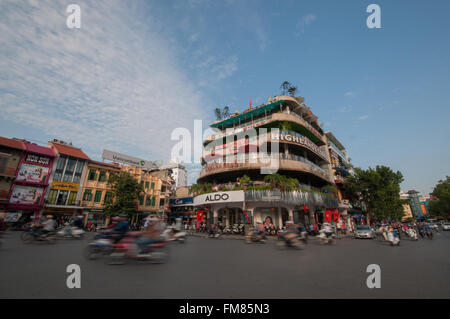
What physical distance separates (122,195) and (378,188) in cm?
4141

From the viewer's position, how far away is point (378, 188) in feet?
104

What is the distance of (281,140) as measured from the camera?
24.1 m

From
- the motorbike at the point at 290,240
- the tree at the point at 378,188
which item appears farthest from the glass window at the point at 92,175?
Result: the tree at the point at 378,188

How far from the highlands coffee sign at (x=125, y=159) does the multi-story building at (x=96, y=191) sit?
4.53 meters

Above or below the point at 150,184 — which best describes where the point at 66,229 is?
below

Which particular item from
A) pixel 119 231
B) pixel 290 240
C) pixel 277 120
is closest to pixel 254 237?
pixel 290 240

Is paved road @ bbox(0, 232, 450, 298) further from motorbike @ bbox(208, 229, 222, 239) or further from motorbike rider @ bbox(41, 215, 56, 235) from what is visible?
motorbike @ bbox(208, 229, 222, 239)

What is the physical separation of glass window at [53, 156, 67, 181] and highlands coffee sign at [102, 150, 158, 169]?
7718 millimetres

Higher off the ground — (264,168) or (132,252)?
(264,168)

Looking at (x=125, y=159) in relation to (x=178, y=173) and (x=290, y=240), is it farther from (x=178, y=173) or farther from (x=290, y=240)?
(x=290, y=240)

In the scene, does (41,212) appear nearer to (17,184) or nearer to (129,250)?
(17,184)

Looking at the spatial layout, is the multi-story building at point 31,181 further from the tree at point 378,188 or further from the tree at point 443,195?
the tree at point 443,195

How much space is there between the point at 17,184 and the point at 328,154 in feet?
156
